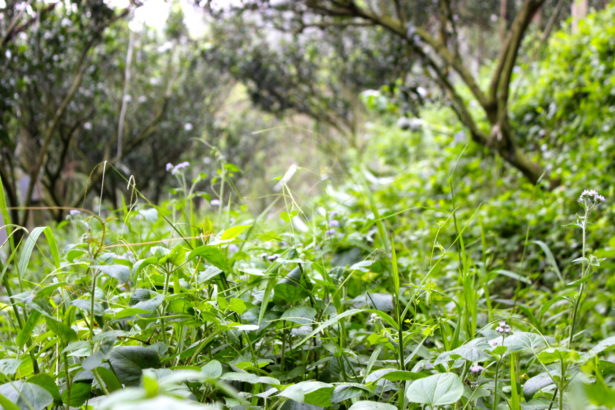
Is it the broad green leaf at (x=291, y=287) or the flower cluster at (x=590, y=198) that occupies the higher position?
the flower cluster at (x=590, y=198)

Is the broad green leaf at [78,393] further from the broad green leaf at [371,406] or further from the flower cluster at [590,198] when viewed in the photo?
the flower cluster at [590,198]

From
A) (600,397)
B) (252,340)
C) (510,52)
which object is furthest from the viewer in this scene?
(510,52)

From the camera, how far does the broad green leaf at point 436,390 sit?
632 mm

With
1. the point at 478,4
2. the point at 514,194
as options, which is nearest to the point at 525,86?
the point at 514,194

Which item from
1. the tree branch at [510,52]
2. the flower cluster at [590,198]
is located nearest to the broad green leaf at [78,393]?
the flower cluster at [590,198]

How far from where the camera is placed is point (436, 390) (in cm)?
66

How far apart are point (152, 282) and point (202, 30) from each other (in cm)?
911

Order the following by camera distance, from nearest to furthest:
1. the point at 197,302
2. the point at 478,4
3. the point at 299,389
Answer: the point at 299,389, the point at 197,302, the point at 478,4

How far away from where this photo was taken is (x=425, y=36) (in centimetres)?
303

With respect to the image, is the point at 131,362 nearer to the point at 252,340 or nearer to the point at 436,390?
the point at 252,340

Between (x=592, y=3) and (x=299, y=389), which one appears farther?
(x=592, y=3)

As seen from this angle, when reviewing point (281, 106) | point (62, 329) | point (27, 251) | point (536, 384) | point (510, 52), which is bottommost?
point (536, 384)

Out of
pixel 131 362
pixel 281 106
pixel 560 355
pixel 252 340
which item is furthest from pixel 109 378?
pixel 281 106

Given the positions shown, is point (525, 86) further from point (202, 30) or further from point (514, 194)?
point (202, 30)
